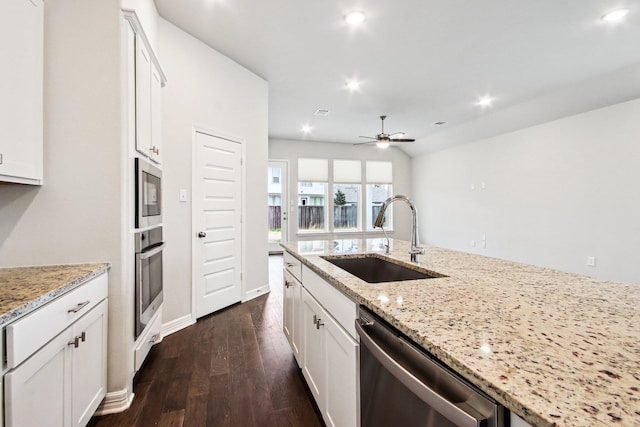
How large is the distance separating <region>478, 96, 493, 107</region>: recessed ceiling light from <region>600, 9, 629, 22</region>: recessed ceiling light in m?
1.94

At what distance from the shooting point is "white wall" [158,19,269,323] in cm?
283

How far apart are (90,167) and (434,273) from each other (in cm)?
191

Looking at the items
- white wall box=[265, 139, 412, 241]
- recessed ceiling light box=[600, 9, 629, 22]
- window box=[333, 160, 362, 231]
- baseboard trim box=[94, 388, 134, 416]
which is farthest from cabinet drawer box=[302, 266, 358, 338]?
window box=[333, 160, 362, 231]

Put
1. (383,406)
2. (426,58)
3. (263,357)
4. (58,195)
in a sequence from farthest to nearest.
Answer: (426,58) → (263,357) → (58,195) → (383,406)

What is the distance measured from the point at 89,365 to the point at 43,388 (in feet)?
1.32

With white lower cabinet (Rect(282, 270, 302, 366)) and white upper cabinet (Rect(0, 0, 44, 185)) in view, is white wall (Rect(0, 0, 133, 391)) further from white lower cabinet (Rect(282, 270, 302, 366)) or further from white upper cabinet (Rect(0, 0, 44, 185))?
white lower cabinet (Rect(282, 270, 302, 366))

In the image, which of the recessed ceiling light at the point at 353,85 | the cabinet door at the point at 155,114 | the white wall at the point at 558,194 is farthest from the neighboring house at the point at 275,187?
the cabinet door at the point at 155,114

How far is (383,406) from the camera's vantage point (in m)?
0.91

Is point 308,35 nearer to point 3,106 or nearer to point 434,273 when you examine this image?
point 3,106

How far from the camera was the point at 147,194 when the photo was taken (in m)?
2.08

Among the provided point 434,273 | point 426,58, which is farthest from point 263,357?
point 426,58

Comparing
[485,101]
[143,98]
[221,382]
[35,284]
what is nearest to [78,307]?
[35,284]

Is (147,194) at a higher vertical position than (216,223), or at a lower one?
higher

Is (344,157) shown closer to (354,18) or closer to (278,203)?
(278,203)
